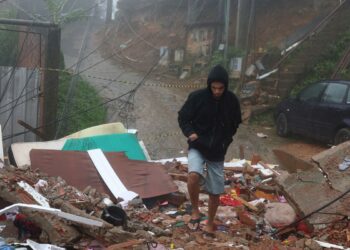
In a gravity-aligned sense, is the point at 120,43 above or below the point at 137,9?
below

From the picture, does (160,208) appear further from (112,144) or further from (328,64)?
(328,64)

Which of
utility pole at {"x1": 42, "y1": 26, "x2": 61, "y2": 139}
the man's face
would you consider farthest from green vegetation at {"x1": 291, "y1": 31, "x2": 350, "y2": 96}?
the man's face

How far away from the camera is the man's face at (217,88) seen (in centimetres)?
532

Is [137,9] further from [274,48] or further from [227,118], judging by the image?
[227,118]

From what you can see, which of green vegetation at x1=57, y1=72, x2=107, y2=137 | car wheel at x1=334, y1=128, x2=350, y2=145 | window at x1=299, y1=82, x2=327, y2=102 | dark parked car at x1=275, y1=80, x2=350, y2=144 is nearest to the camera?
car wheel at x1=334, y1=128, x2=350, y2=145

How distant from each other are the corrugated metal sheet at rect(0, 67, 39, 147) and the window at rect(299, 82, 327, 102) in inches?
270

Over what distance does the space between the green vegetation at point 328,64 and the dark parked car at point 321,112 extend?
122 inches

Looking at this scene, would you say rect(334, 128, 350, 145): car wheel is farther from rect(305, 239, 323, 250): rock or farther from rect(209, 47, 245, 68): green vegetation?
rect(209, 47, 245, 68): green vegetation

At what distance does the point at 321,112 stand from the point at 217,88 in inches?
316

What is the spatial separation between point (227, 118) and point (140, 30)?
26.1 metres

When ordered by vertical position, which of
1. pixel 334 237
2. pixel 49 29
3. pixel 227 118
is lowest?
pixel 334 237

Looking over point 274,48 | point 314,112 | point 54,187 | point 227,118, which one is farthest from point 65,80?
point 227,118

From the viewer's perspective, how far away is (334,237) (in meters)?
5.51

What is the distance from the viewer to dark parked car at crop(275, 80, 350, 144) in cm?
1202
